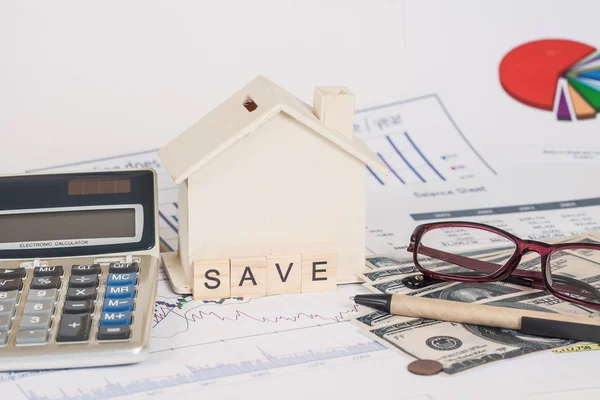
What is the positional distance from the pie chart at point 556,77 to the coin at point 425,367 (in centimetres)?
89

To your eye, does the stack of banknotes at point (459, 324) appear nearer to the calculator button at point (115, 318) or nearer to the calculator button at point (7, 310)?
the calculator button at point (115, 318)

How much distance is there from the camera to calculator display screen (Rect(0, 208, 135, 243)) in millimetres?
1099

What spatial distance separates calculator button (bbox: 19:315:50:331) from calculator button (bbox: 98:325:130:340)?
5cm

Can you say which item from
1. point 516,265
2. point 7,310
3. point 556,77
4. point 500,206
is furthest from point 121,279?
point 556,77

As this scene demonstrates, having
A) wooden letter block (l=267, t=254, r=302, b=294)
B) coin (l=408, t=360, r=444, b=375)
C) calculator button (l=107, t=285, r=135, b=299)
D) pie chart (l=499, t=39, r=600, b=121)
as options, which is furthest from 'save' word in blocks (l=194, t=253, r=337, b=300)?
pie chart (l=499, t=39, r=600, b=121)

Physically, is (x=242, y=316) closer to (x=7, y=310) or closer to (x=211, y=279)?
(x=211, y=279)

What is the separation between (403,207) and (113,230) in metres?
0.50

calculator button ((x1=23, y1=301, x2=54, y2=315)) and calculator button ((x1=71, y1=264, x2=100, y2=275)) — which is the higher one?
calculator button ((x1=71, y1=264, x2=100, y2=275))

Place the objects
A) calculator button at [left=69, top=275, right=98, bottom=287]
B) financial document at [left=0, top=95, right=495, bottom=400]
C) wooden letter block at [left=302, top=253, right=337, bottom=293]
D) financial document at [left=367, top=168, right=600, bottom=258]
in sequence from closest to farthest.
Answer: financial document at [left=0, top=95, right=495, bottom=400] < calculator button at [left=69, top=275, right=98, bottom=287] < wooden letter block at [left=302, top=253, right=337, bottom=293] < financial document at [left=367, top=168, right=600, bottom=258]

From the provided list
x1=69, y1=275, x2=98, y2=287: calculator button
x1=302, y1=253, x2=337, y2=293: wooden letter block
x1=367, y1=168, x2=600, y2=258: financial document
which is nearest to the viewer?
x1=69, y1=275, x2=98, y2=287: calculator button

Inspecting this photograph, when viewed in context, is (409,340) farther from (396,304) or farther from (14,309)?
(14,309)

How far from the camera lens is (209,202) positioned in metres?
1.09

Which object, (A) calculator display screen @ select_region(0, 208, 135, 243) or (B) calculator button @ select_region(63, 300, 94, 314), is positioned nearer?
(B) calculator button @ select_region(63, 300, 94, 314)

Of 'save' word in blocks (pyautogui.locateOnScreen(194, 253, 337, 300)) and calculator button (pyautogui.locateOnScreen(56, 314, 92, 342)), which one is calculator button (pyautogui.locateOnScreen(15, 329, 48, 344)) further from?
'save' word in blocks (pyautogui.locateOnScreen(194, 253, 337, 300))
